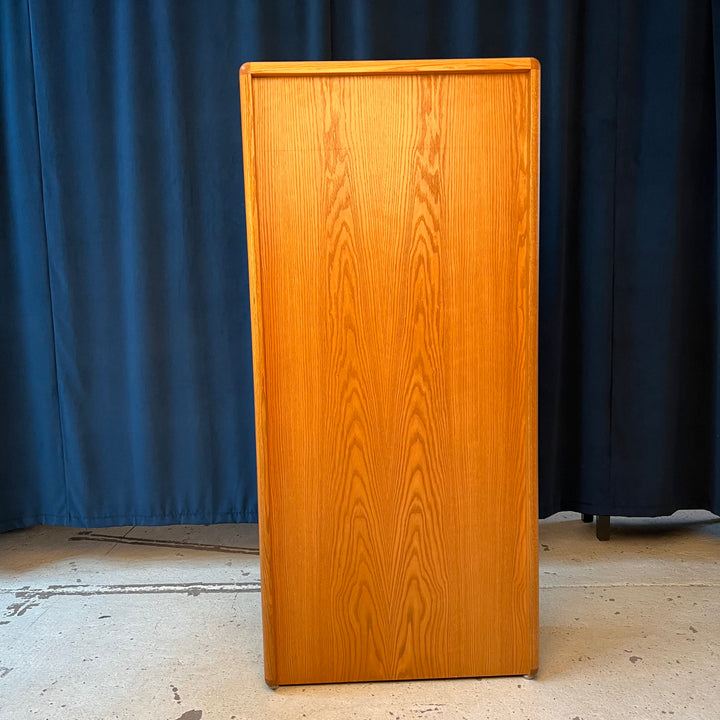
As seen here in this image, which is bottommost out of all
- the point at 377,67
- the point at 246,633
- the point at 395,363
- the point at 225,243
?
the point at 246,633

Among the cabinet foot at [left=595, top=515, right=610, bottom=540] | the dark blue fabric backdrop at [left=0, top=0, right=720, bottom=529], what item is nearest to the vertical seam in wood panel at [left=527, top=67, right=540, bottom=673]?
the dark blue fabric backdrop at [left=0, top=0, right=720, bottom=529]

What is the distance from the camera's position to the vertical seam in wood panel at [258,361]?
5.05 feet

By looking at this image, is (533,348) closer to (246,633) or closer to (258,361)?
(258,361)

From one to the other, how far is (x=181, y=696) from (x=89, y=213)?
4.91ft

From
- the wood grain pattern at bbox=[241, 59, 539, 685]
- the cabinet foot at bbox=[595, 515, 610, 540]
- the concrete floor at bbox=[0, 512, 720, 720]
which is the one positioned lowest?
the concrete floor at bbox=[0, 512, 720, 720]

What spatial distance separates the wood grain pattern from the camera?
154 centimetres

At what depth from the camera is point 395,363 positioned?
5.30ft

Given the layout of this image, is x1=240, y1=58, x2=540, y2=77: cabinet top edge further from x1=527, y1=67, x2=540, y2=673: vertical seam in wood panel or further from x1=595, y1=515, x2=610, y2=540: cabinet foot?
x1=595, y1=515, x2=610, y2=540: cabinet foot

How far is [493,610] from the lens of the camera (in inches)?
66.6

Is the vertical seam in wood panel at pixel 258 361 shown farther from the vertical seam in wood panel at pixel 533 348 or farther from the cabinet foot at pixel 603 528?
the cabinet foot at pixel 603 528

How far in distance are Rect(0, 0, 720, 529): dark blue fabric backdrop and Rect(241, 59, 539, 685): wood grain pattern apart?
750 mm

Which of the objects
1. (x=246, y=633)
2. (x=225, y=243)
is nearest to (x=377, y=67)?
(x=225, y=243)

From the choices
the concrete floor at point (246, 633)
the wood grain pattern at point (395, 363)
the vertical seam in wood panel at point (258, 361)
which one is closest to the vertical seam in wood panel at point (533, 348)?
the wood grain pattern at point (395, 363)

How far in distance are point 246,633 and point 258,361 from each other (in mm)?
823
